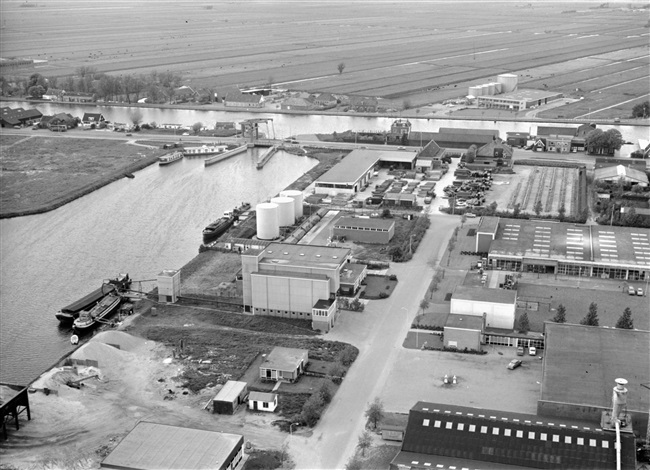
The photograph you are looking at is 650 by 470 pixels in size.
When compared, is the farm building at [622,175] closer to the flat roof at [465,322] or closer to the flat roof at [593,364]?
the flat roof at [593,364]

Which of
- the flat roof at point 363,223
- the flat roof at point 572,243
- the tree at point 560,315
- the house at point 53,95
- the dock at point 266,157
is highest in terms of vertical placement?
the house at point 53,95

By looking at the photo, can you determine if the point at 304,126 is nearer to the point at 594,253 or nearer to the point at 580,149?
the point at 580,149

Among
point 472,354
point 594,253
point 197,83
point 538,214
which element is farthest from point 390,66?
point 472,354

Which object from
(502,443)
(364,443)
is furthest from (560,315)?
(364,443)

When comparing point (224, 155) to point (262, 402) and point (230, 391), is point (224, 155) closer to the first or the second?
point (230, 391)

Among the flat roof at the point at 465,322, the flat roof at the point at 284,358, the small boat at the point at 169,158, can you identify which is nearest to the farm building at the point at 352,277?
the flat roof at the point at 465,322

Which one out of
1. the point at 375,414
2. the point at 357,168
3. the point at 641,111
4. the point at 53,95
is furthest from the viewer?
the point at 53,95
